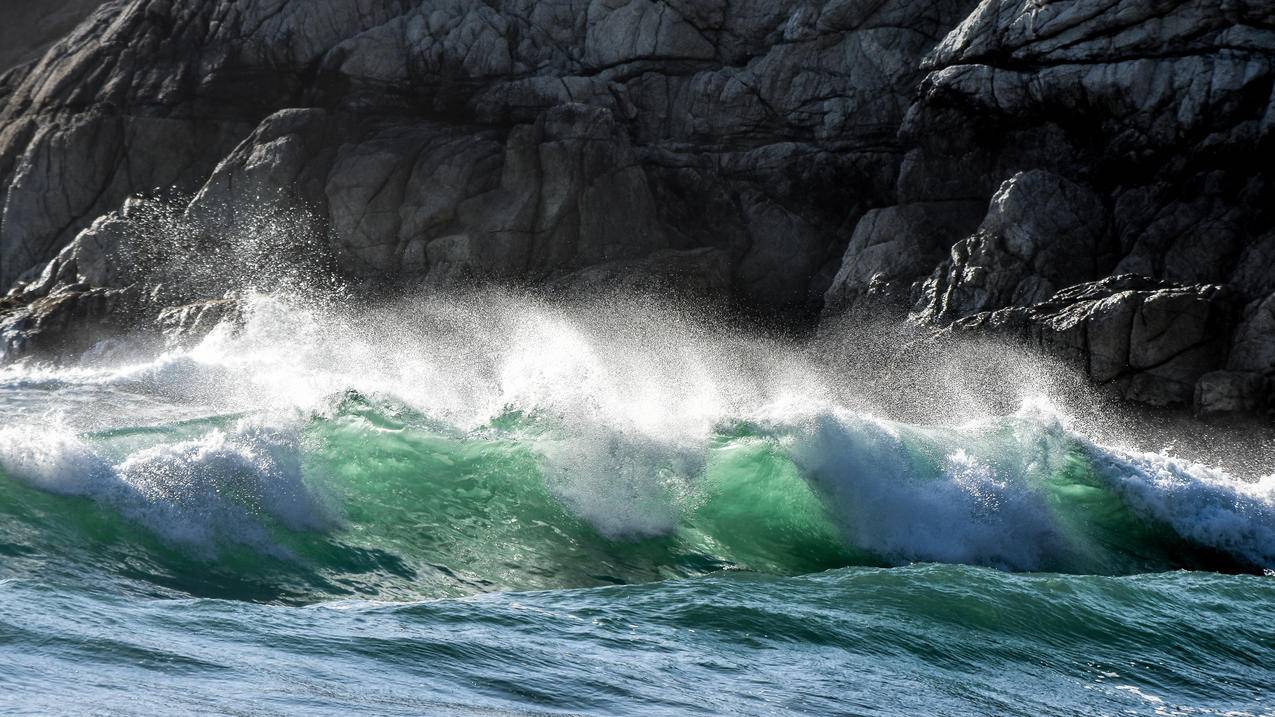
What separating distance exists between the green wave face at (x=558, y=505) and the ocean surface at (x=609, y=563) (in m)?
0.03

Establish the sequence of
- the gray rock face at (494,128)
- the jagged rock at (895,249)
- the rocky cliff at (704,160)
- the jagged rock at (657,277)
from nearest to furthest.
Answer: the rocky cliff at (704,160) → the jagged rock at (895,249) → the jagged rock at (657,277) → the gray rock face at (494,128)

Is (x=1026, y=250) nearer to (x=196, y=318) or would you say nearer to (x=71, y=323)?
(x=196, y=318)

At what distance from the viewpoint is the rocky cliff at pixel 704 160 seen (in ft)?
83.0

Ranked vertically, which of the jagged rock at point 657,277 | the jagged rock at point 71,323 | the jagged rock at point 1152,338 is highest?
the jagged rock at point 657,277

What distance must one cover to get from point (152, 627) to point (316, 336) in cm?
2186

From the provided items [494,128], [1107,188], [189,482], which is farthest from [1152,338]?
[189,482]

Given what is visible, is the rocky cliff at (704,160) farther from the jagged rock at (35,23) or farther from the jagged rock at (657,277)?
the jagged rock at (35,23)

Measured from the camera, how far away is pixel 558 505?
11.7m

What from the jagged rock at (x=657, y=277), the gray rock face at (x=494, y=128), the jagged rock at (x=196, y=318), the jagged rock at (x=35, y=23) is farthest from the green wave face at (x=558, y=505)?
the jagged rock at (x=35, y=23)

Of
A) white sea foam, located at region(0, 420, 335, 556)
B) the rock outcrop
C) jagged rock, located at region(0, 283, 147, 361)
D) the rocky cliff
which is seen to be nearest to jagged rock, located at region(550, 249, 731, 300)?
the rocky cliff

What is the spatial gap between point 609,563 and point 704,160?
23.9m

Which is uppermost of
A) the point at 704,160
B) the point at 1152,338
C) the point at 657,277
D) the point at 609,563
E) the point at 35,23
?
the point at 35,23

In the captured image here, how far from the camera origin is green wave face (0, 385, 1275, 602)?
380 inches

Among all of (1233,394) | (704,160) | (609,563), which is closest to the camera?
(609,563)
